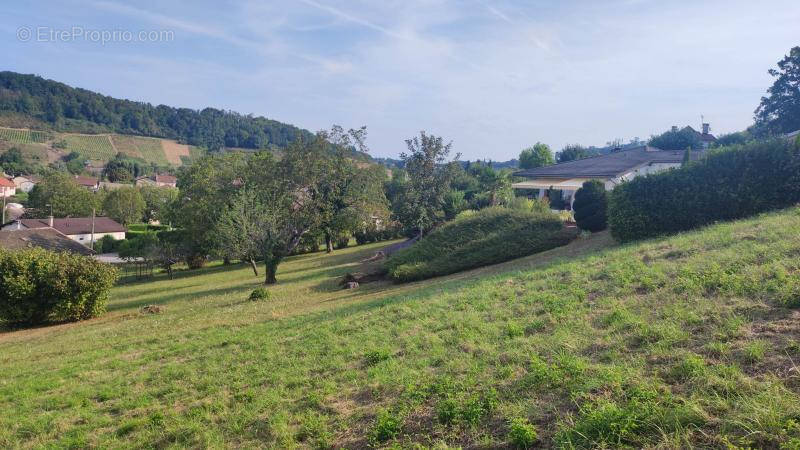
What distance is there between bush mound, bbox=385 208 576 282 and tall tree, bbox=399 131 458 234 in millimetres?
7024

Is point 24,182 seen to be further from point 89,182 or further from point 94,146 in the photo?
point 94,146

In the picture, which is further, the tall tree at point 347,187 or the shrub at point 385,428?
the tall tree at point 347,187

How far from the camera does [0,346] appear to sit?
14.1m

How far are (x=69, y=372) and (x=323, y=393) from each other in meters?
6.43

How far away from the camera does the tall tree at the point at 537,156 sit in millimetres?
58250

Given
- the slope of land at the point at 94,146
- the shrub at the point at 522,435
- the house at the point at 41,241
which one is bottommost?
the shrub at the point at 522,435

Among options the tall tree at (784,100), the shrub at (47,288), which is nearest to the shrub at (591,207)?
the shrub at (47,288)

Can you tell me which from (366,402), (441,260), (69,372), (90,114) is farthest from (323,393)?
(90,114)

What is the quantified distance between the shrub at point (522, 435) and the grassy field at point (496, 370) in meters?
0.02

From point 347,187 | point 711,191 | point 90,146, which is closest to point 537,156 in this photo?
point 347,187

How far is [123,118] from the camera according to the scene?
154750 millimetres

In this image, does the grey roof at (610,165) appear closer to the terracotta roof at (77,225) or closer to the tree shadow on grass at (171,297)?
the tree shadow on grass at (171,297)

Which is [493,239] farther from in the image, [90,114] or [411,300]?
[90,114]

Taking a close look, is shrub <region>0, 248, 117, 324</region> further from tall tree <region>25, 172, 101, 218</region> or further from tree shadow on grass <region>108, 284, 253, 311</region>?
tall tree <region>25, 172, 101, 218</region>
